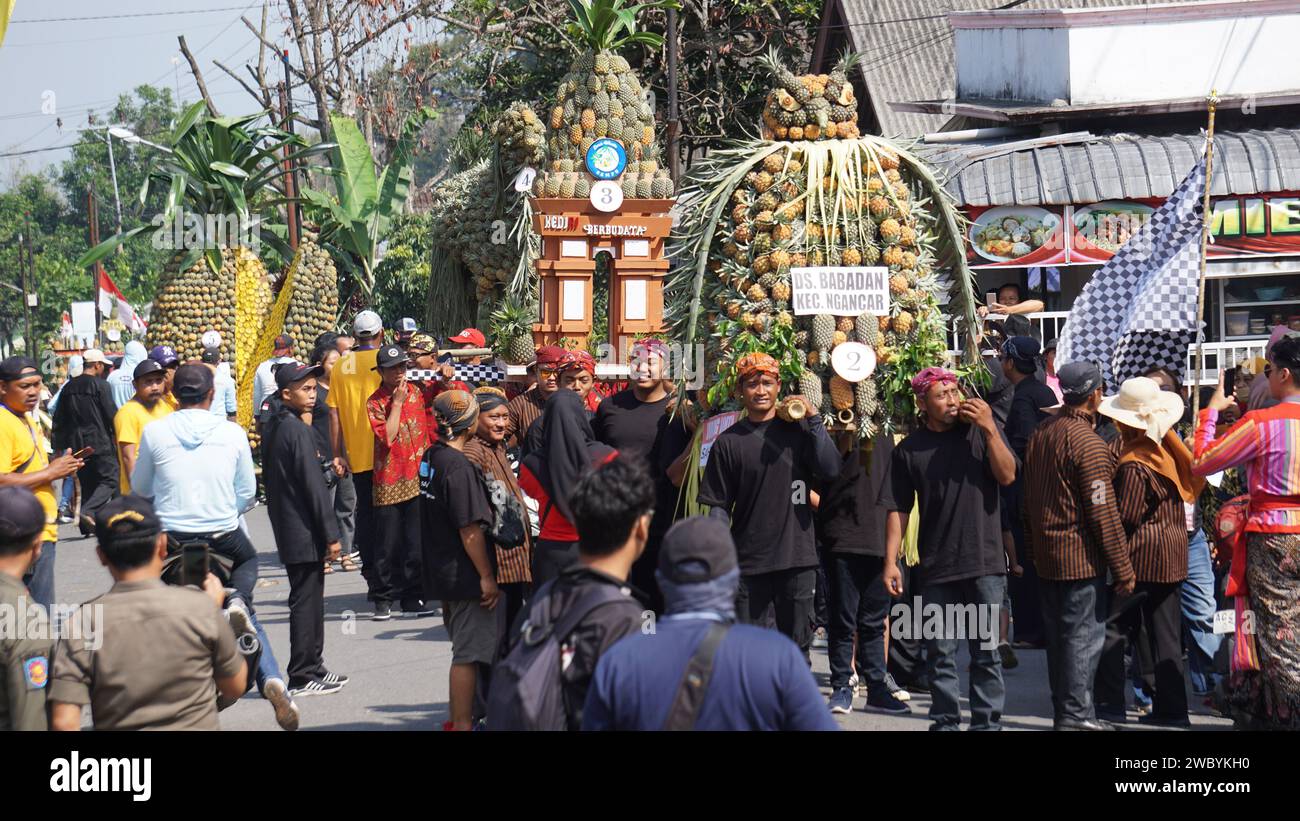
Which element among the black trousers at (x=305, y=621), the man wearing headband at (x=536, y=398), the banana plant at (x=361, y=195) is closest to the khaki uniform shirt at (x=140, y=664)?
the black trousers at (x=305, y=621)

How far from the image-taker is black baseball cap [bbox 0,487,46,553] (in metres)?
5.07

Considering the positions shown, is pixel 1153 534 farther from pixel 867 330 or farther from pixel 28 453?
pixel 28 453

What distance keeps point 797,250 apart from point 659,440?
4.36ft

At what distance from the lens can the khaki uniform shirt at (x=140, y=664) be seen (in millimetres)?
4688

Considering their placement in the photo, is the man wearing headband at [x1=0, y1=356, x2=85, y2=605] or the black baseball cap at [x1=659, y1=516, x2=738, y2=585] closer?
the black baseball cap at [x1=659, y1=516, x2=738, y2=585]

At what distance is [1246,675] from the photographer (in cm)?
686

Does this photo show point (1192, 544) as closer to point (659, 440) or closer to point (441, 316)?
point (659, 440)

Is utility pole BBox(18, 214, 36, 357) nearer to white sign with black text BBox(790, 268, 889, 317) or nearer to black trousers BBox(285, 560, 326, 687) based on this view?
black trousers BBox(285, 560, 326, 687)

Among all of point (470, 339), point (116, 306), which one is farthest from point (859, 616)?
point (116, 306)

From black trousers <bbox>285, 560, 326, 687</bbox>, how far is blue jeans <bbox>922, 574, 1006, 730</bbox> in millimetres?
3415

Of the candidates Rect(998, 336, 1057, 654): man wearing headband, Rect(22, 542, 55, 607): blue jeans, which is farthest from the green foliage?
Rect(22, 542, 55, 607): blue jeans

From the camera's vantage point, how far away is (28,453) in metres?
7.94
